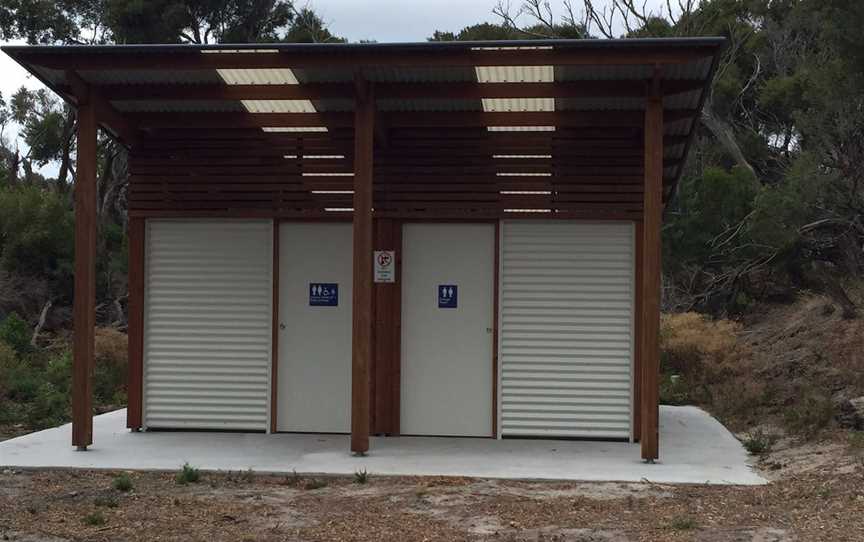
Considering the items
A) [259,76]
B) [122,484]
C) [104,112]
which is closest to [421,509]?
[122,484]

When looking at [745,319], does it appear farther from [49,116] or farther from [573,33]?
[49,116]

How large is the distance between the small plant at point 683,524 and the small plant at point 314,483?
8.45ft

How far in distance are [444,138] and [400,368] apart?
2288 millimetres

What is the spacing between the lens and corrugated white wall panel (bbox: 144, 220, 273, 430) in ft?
32.1

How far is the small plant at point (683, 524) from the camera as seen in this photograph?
5.99 metres

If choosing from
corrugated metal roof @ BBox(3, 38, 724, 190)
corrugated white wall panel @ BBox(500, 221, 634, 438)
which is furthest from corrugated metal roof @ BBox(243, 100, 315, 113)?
corrugated white wall panel @ BBox(500, 221, 634, 438)

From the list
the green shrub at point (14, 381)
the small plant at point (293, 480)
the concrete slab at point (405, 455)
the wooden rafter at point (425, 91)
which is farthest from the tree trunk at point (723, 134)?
the small plant at point (293, 480)

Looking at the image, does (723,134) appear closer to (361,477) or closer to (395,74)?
(395,74)

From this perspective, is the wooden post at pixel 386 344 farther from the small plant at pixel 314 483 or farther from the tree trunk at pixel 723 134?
the tree trunk at pixel 723 134

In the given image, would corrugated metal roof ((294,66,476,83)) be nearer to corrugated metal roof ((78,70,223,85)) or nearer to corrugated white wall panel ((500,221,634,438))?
corrugated metal roof ((78,70,223,85))

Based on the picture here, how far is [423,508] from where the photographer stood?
6598mm

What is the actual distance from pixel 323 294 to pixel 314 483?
9.13 ft

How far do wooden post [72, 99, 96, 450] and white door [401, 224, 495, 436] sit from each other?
290 cm

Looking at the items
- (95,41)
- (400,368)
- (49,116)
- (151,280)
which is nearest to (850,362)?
(400,368)
